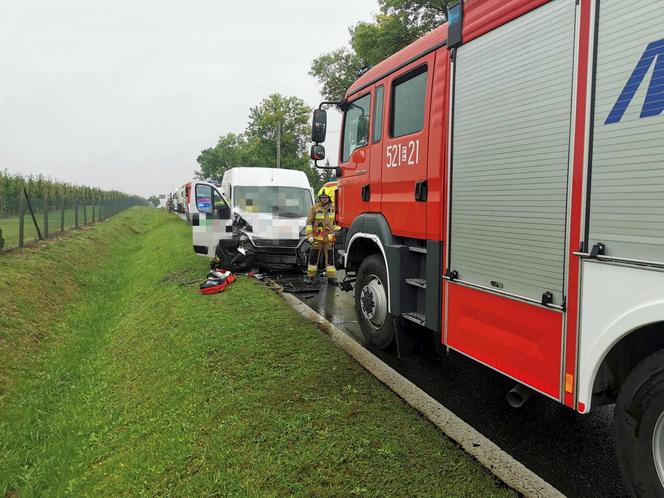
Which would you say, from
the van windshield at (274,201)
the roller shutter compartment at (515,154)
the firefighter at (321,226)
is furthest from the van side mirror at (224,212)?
the roller shutter compartment at (515,154)

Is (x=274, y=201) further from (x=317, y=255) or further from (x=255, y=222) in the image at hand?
(x=317, y=255)

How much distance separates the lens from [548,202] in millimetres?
2586

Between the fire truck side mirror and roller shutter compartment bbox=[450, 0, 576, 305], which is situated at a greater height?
the fire truck side mirror

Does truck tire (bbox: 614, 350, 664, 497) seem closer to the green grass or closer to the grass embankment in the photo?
the grass embankment

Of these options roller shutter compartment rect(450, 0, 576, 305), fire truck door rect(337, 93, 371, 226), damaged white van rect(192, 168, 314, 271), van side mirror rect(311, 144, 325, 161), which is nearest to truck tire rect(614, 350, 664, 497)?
roller shutter compartment rect(450, 0, 576, 305)

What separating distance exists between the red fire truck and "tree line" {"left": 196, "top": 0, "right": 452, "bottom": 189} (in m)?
2.47

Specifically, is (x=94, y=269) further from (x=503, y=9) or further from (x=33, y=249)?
(x=503, y=9)

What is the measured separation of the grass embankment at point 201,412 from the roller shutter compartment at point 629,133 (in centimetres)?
148

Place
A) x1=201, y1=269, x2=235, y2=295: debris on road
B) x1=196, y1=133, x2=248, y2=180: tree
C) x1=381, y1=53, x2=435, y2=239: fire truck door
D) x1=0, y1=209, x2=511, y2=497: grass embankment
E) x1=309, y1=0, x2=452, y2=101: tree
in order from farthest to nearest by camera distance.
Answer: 1. x1=196, y1=133, x2=248, y2=180: tree
2. x1=309, y1=0, x2=452, y2=101: tree
3. x1=201, y1=269, x2=235, y2=295: debris on road
4. x1=381, y1=53, x2=435, y2=239: fire truck door
5. x1=0, y1=209, x2=511, y2=497: grass embankment

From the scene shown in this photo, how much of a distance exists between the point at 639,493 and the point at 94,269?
1206 centimetres

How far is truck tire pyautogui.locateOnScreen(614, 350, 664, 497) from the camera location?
2.10 metres

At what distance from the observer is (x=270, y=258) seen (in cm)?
977

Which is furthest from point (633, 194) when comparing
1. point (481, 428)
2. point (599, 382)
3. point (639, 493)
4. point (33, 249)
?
point (33, 249)

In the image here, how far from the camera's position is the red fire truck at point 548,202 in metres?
2.10
